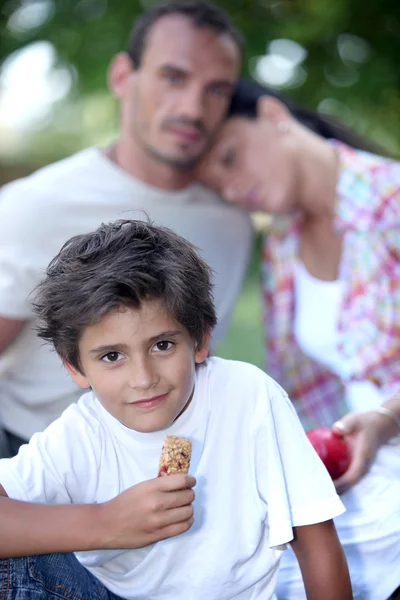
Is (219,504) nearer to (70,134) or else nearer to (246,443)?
(246,443)

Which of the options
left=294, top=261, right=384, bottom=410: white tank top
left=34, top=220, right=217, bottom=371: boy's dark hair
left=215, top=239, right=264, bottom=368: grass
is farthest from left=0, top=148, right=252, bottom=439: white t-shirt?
left=215, top=239, right=264, bottom=368: grass

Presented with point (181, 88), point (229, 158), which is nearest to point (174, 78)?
point (181, 88)

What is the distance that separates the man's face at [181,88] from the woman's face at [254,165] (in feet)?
0.25

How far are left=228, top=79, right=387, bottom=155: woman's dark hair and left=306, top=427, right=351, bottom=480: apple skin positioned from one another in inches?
49.0

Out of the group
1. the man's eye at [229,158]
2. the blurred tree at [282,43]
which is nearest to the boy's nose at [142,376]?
the man's eye at [229,158]

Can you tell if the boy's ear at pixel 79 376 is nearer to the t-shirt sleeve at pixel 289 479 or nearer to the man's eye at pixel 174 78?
the t-shirt sleeve at pixel 289 479

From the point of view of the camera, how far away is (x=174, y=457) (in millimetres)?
1265

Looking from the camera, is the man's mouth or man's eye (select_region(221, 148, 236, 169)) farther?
man's eye (select_region(221, 148, 236, 169))

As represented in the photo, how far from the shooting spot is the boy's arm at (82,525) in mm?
1275

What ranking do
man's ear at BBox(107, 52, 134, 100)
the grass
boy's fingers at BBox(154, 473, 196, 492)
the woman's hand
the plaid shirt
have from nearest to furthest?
boy's fingers at BBox(154, 473, 196, 492) → the woman's hand → the plaid shirt → man's ear at BBox(107, 52, 134, 100) → the grass

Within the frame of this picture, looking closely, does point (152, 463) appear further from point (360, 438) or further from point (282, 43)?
point (282, 43)

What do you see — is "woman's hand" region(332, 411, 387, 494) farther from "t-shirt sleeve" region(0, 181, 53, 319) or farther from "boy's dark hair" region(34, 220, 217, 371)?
"t-shirt sleeve" region(0, 181, 53, 319)

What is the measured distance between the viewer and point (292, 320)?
2.68 metres

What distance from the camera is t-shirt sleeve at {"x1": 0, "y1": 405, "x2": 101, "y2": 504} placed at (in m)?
1.36
